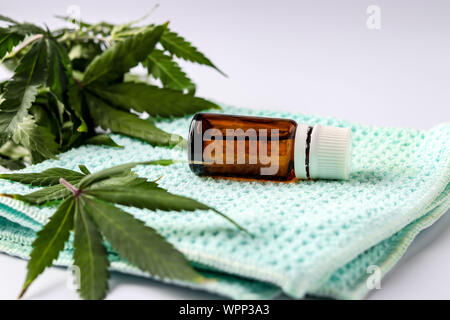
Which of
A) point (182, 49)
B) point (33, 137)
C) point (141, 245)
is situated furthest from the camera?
point (182, 49)

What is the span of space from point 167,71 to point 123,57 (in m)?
0.11

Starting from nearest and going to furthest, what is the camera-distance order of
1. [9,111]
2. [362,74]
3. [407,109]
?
[9,111]
[407,109]
[362,74]

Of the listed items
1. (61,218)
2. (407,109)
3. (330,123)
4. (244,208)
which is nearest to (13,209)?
(61,218)

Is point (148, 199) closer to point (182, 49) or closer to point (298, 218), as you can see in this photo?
point (298, 218)

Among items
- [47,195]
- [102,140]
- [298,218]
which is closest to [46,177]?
[47,195]

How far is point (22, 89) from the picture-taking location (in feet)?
2.30

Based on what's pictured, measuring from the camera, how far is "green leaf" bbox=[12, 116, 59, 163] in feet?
2.35

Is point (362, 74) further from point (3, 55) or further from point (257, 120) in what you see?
point (3, 55)

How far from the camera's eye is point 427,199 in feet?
1.91

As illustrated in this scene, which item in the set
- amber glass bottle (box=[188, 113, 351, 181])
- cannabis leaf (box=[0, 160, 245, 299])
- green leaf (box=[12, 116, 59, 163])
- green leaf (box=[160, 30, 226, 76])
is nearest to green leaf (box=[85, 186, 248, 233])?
cannabis leaf (box=[0, 160, 245, 299])

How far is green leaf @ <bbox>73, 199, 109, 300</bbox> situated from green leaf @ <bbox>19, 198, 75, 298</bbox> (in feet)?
0.04

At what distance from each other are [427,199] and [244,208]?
0.18 m

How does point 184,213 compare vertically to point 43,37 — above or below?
below
